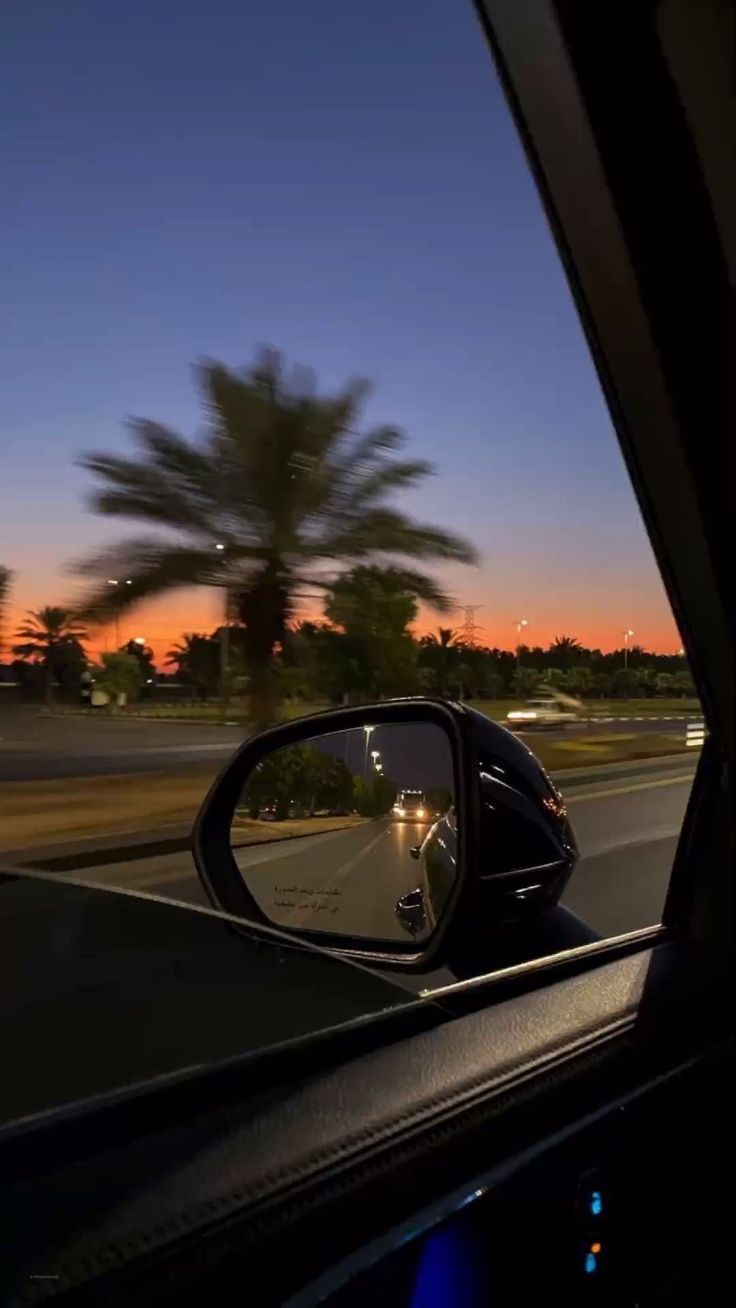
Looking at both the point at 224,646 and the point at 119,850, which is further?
the point at 119,850

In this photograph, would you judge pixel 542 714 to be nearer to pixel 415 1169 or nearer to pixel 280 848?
pixel 280 848

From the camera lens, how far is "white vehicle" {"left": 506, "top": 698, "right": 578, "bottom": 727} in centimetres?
342

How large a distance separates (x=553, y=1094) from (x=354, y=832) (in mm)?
870

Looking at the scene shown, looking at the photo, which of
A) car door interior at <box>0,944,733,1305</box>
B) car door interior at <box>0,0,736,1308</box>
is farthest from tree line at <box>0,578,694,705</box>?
car door interior at <box>0,944,733,1305</box>

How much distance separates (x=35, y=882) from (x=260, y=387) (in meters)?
1.18

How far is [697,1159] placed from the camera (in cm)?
254

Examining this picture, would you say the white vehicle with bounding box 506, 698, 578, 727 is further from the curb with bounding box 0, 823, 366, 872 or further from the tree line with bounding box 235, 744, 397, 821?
the curb with bounding box 0, 823, 366, 872

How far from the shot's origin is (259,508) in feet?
9.84

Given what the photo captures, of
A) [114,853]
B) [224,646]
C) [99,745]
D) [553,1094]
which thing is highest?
[224,646]

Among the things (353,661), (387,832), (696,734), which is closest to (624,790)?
(696,734)

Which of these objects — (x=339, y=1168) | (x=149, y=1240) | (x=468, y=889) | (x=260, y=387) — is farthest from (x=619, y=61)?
(x=149, y=1240)

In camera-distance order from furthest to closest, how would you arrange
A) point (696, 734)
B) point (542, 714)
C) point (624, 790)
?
point (624, 790)
point (542, 714)
point (696, 734)

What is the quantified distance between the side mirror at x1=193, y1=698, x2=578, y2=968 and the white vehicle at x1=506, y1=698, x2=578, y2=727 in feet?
1.73

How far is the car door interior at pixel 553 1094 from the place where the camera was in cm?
147
